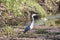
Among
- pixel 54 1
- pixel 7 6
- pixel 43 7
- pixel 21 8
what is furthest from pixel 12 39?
pixel 54 1

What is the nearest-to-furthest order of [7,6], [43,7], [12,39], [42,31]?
[12,39], [42,31], [7,6], [43,7]

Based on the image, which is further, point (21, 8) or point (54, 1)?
point (54, 1)

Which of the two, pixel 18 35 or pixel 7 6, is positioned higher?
pixel 7 6

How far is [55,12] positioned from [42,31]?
6.14 m

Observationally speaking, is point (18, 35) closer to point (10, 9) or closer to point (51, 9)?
point (10, 9)

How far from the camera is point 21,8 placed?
866cm

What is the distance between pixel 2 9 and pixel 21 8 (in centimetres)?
107

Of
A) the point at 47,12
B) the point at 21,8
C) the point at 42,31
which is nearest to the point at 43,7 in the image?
the point at 47,12

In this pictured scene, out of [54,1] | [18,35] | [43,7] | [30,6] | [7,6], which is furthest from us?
[54,1]

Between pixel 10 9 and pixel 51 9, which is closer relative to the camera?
pixel 10 9

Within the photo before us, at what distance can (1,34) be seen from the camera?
616 cm

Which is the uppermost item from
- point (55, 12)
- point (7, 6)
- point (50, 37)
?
point (7, 6)

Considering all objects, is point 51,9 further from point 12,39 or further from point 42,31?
point 12,39

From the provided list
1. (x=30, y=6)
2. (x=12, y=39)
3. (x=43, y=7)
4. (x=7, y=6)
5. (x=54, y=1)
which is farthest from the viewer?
(x=54, y=1)
